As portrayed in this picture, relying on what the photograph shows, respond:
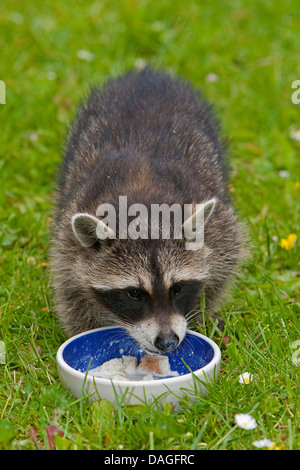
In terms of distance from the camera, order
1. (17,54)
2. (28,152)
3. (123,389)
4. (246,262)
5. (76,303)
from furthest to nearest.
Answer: (17,54) → (28,152) → (246,262) → (76,303) → (123,389)

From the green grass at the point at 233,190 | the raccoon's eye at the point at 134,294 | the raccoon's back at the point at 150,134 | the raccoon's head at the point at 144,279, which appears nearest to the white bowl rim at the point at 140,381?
the green grass at the point at 233,190

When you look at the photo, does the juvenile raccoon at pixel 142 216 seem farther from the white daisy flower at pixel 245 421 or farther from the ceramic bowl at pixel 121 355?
the white daisy flower at pixel 245 421

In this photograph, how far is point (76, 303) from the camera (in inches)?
206

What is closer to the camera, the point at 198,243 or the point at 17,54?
the point at 198,243

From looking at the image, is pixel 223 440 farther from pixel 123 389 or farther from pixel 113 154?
pixel 113 154

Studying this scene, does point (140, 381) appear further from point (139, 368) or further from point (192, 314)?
point (192, 314)

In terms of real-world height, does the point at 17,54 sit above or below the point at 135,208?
above

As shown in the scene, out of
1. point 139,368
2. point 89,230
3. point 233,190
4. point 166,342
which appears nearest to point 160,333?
point 166,342

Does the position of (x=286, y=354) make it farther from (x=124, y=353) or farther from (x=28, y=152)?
(x=28, y=152)

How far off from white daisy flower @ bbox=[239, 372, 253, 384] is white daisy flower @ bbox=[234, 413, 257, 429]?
1.10 ft

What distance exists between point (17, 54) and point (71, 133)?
3.05 meters

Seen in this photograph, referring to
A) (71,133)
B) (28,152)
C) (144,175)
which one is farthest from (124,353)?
(28,152)
